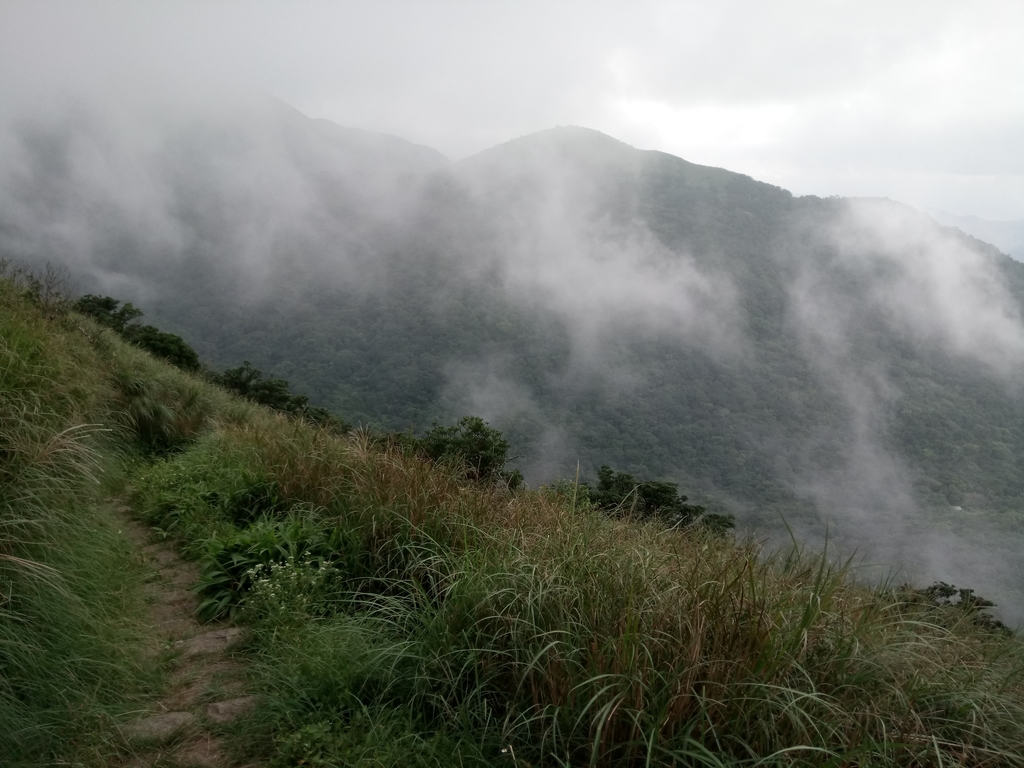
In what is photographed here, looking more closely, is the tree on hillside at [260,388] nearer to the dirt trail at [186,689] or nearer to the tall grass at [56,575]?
the tall grass at [56,575]

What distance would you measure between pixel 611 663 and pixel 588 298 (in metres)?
137

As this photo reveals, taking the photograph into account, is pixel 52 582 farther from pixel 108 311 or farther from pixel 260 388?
pixel 108 311

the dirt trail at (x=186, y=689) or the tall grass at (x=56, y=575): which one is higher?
the tall grass at (x=56, y=575)

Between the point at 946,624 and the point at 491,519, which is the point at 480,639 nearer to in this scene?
the point at 491,519

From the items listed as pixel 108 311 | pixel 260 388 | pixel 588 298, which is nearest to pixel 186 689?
pixel 260 388

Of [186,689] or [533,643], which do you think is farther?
[186,689]

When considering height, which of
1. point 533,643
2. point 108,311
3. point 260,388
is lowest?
point 260,388

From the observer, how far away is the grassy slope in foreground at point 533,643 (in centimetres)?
204

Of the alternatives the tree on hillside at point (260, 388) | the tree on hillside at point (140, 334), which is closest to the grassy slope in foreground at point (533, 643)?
the tree on hillside at point (140, 334)

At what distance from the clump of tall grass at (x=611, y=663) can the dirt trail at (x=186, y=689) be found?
5.7 inches

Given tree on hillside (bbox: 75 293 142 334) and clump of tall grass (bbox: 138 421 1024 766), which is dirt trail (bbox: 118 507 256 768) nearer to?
clump of tall grass (bbox: 138 421 1024 766)

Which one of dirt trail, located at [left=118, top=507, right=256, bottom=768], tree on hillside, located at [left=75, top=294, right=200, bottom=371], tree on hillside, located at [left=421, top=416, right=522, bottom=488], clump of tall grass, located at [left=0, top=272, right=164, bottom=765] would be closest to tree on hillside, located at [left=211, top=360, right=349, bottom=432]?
tree on hillside, located at [left=75, top=294, right=200, bottom=371]

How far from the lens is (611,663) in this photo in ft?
7.21

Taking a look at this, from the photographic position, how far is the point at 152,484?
4.88 metres
